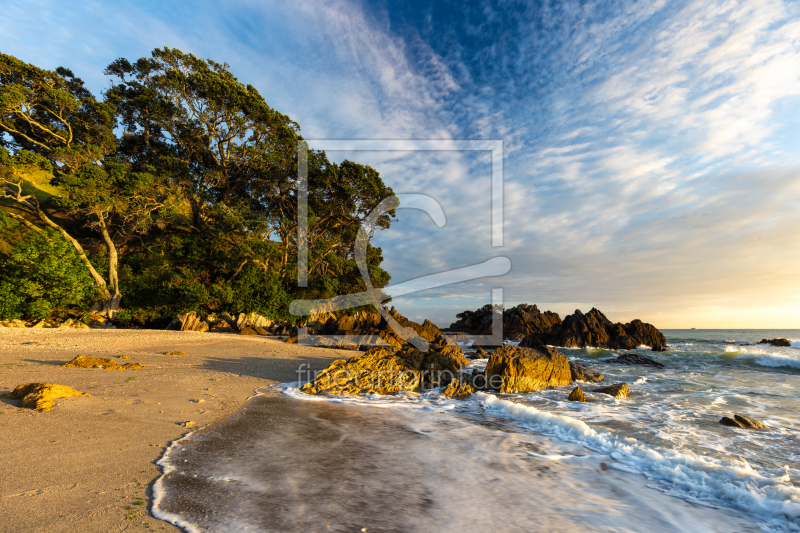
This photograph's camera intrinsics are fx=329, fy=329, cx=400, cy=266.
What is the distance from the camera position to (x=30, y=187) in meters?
26.3

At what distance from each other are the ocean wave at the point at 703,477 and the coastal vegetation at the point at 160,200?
24263mm

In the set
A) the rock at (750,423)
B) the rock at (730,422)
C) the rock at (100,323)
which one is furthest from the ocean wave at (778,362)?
the rock at (100,323)

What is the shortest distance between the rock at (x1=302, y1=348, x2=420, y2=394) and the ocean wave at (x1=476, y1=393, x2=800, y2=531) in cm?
463

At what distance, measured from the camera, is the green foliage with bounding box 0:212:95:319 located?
55.0 feet

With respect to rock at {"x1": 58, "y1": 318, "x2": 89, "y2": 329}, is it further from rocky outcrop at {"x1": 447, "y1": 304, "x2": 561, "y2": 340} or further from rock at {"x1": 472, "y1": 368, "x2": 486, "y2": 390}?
rocky outcrop at {"x1": 447, "y1": 304, "x2": 561, "y2": 340}

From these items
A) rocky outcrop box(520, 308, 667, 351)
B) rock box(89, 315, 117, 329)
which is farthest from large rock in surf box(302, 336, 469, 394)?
rocky outcrop box(520, 308, 667, 351)

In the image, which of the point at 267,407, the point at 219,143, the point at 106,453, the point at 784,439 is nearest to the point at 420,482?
the point at 106,453

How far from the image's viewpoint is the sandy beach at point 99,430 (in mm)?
2592

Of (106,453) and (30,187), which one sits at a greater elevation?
(30,187)

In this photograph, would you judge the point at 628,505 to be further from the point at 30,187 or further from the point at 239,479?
the point at 30,187

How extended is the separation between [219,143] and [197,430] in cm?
2805

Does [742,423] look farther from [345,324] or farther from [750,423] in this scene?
[345,324]

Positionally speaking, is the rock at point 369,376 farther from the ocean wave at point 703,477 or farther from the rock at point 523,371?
the ocean wave at point 703,477

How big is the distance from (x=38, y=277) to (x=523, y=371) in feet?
80.1
